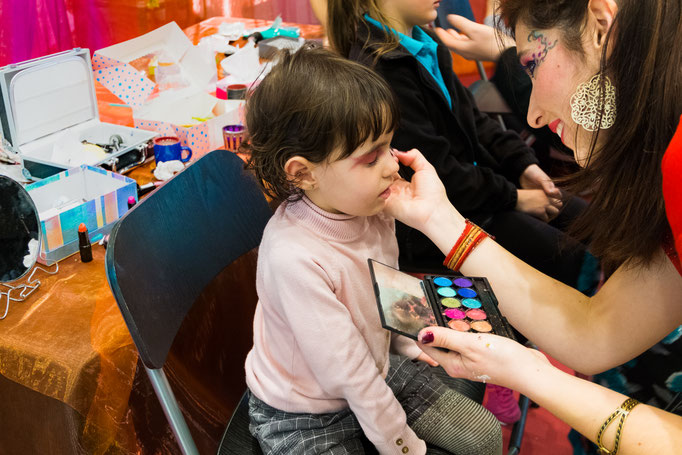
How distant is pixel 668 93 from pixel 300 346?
592mm

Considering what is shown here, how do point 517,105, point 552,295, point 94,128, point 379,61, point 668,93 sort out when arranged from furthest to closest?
point 517,105
point 94,128
point 379,61
point 552,295
point 668,93

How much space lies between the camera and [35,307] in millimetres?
1119

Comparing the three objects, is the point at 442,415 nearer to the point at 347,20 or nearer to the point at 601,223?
the point at 601,223

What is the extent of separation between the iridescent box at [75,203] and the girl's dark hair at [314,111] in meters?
0.44

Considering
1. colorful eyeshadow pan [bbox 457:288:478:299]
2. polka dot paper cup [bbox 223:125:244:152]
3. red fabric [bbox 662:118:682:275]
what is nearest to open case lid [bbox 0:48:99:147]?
polka dot paper cup [bbox 223:125:244:152]

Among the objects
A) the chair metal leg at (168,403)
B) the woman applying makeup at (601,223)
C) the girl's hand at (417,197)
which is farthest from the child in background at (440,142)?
the chair metal leg at (168,403)

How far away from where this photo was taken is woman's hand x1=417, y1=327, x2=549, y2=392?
2.78ft

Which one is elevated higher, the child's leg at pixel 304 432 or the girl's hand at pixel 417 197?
the girl's hand at pixel 417 197

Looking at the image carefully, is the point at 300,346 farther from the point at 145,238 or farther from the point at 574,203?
the point at 574,203

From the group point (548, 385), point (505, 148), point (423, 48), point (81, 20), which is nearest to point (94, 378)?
point (548, 385)

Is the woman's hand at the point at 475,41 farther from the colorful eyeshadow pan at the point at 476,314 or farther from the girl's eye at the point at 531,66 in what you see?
the colorful eyeshadow pan at the point at 476,314

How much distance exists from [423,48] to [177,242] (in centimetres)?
87

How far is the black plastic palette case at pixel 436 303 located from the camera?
0.87m

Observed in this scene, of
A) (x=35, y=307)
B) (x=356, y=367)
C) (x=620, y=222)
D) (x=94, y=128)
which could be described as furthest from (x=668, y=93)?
(x=94, y=128)
